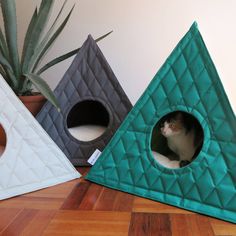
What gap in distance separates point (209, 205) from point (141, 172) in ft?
0.68

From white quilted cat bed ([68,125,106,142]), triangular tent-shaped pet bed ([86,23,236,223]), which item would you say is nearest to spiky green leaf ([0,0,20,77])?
white quilted cat bed ([68,125,106,142])

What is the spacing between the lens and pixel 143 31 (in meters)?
1.31

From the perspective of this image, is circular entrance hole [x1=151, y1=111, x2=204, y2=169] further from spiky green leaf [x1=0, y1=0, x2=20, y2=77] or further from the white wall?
spiky green leaf [x1=0, y1=0, x2=20, y2=77]

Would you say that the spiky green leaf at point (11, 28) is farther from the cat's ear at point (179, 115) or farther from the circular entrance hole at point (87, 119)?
the cat's ear at point (179, 115)

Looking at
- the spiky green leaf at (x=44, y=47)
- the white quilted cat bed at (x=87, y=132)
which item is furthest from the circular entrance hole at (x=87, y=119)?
the spiky green leaf at (x=44, y=47)

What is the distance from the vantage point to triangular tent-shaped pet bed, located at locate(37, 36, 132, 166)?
1.11 meters

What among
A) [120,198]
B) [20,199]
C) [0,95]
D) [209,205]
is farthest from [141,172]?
[0,95]

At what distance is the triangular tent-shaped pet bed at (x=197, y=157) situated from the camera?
2.53 ft

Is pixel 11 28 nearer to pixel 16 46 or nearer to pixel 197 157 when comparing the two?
pixel 16 46

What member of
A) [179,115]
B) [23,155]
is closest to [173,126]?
[179,115]

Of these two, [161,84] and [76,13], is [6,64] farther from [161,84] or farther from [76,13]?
[161,84]

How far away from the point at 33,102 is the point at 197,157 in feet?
2.06

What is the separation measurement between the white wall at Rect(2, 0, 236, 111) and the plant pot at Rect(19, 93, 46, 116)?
0.95 ft

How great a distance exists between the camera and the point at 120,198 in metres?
0.86
